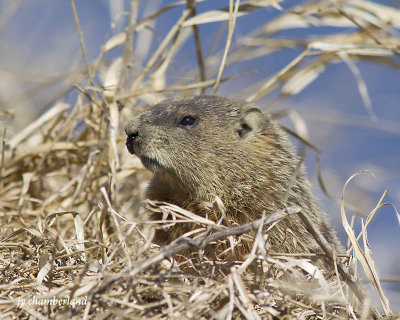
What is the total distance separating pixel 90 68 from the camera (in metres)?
4.76

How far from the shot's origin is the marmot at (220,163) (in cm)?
351

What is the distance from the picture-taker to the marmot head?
3541 millimetres

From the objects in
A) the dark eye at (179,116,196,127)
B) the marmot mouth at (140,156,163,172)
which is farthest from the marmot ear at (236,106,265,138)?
the marmot mouth at (140,156,163,172)

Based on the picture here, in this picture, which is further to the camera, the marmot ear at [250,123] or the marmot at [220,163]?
the marmot ear at [250,123]

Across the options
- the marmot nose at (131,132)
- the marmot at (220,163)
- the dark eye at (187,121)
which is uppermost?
the marmot nose at (131,132)

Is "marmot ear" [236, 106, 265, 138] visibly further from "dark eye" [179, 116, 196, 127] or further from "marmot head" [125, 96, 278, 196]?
"dark eye" [179, 116, 196, 127]

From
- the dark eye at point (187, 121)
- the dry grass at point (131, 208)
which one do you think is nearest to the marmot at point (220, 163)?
the dark eye at point (187, 121)

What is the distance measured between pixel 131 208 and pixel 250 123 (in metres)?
1.45

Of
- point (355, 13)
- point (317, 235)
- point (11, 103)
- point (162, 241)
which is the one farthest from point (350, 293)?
point (11, 103)

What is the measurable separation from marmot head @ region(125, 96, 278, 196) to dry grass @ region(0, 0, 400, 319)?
0.99 feet

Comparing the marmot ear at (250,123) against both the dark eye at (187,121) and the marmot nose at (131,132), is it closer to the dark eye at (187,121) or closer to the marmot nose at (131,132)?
the dark eye at (187,121)

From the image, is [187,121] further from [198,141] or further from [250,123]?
[250,123]

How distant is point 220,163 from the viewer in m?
3.66

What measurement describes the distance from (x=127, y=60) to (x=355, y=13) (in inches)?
82.2
